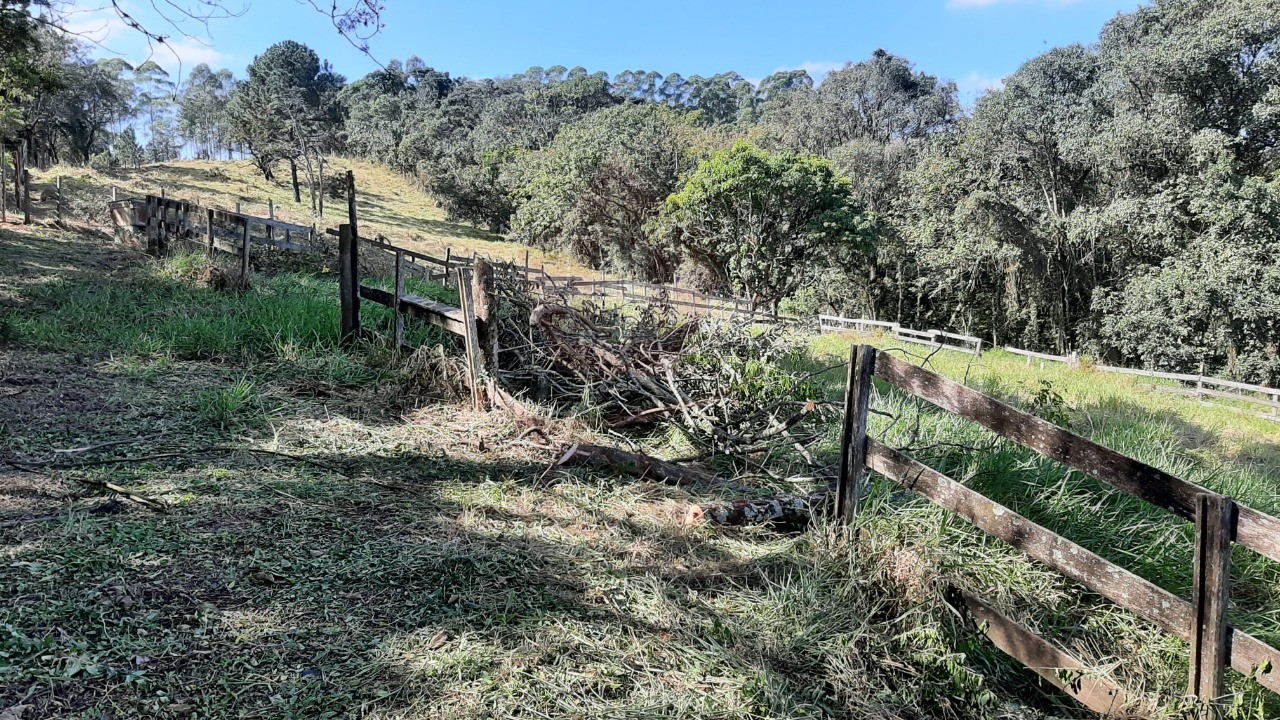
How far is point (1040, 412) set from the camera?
6.99 metres

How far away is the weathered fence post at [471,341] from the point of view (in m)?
5.88

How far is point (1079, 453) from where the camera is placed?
281 centimetres

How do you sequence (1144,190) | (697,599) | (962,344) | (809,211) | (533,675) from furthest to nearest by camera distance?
(962,344), (809,211), (1144,190), (697,599), (533,675)

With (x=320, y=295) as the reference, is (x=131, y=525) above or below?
below

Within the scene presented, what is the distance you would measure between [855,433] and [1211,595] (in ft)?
4.93

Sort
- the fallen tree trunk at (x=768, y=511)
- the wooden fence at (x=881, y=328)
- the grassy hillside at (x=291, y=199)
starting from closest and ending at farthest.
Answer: the fallen tree trunk at (x=768, y=511) → the wooden fence at (x=881, y=328) → the grassy hillside at (x=291, y=199)

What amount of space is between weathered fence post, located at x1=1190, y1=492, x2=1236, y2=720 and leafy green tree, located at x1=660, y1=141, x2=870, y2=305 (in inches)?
914

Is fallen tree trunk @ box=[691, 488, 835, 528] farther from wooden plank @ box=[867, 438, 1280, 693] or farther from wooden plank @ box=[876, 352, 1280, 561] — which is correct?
wooden plank @ box=[876, 352, 1280, 561]

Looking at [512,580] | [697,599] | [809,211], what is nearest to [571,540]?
[512,580]

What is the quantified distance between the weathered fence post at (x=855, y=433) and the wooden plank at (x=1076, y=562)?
0.26 ft

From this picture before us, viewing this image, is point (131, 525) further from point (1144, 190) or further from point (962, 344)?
point (962, 344)

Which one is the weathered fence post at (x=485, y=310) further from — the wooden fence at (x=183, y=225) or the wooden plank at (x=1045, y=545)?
the wooden fence at (x=183, y=225)

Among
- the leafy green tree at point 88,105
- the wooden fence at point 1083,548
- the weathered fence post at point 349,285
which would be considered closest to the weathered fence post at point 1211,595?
the wooden fence at point 1083,548

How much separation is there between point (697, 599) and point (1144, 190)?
92.3ft
